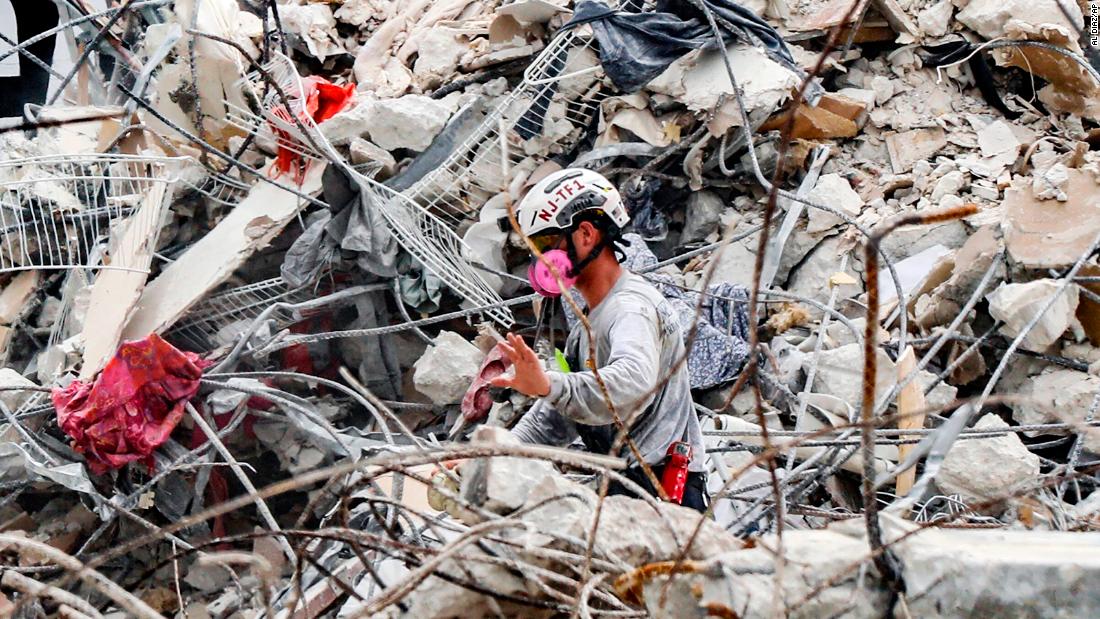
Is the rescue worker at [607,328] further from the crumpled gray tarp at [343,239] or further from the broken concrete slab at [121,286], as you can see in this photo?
the broken concrete slab at [121,286]

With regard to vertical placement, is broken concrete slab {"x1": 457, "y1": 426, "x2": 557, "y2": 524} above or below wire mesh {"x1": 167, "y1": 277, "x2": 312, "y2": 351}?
above

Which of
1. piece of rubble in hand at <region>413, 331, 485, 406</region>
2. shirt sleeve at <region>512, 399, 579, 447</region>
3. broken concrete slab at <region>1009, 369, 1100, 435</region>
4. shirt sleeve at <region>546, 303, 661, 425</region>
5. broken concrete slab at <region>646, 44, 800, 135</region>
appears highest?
shirt sleeve at <region>546, 303, 661, 425</region>

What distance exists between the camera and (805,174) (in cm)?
478

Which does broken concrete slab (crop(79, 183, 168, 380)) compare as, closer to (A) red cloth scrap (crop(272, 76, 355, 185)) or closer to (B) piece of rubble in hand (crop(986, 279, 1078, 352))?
(A) red cloth scrap (crop(272, 76, 355, 185))

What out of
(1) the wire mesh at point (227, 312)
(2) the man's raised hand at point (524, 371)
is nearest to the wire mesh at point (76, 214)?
(1) the wire mesh at point (227, 312)

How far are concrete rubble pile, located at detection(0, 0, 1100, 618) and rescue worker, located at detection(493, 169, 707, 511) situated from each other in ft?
1.42

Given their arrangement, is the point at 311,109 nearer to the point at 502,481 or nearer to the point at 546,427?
the point at 546,427

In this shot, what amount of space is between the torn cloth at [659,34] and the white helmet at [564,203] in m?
1.92

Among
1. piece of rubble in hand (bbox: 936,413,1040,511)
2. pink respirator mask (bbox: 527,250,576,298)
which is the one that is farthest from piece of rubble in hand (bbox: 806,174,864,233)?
pink respirator mask (bbox: 527,250,576,298)

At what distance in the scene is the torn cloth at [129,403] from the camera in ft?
12.4

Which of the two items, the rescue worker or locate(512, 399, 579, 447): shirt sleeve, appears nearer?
the rescue worker

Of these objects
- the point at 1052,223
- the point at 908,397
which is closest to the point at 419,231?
the point at 908,397

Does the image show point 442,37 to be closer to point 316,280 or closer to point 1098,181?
point 316,280

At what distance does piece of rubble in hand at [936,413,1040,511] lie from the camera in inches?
121
